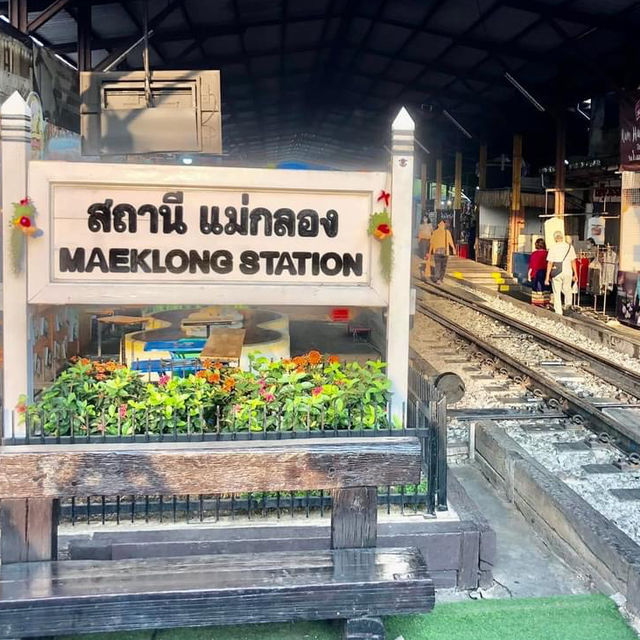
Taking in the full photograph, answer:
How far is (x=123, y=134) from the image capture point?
28.0 feet

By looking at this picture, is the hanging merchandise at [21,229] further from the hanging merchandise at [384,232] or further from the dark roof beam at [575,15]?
the dark roof beam at [575,15]

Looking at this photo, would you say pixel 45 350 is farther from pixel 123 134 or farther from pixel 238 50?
pixel 238 50

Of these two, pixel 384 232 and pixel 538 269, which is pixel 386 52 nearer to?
pixel 538 269

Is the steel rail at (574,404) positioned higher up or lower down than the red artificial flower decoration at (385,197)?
lower down

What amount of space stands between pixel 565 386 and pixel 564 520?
17.8 ft

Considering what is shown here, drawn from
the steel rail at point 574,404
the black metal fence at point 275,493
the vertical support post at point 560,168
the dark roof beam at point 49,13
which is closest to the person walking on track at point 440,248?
the vertical support post at point 560,168

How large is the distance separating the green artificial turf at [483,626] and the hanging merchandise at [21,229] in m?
1.86

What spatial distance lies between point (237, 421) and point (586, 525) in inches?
88.6

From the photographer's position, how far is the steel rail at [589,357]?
384 inches

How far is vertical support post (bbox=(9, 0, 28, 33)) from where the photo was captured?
8.74 metres

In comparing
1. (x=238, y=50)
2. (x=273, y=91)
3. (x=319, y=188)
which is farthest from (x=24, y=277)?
(x=273, y=91)

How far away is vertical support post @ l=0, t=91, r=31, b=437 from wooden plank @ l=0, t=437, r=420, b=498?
0.50 m

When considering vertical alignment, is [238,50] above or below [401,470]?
above

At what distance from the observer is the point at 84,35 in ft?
36.0
